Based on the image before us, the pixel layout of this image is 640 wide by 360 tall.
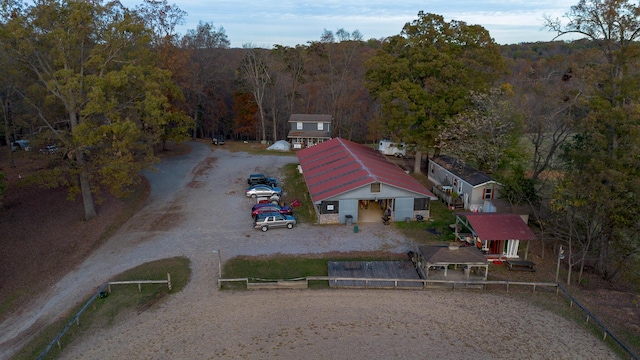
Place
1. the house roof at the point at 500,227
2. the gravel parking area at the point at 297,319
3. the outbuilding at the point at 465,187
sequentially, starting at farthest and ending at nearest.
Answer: the outbuilding at the point at 465,187
the house roof at the point at 500,227
the gravel parking area at the point at 297,319

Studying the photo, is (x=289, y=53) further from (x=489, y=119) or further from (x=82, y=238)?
(x=82, y=238)

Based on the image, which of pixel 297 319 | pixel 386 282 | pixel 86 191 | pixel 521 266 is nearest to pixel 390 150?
pixel 521 266

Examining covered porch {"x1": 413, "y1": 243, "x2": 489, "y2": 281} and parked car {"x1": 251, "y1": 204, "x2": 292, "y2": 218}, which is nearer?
covered porch {"x1": 413, "y1": 243, "x2": 489, "y2": 281}

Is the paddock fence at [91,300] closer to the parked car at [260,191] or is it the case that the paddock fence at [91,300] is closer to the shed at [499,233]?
the parked car at [260,191]

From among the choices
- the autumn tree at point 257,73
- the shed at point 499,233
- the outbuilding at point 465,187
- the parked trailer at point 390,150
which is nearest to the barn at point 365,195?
the outbuilding at point 465,187

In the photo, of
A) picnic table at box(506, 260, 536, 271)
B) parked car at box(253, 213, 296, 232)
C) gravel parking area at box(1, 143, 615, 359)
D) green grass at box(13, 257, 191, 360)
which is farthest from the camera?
parked car at box(253, 213, 296, 232)

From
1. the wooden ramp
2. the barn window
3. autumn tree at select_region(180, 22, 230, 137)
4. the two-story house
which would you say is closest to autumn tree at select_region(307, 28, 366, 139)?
the two-story house

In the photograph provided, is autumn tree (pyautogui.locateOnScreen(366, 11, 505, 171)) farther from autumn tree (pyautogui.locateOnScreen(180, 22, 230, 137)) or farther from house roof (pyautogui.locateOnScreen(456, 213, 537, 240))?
autumn tree (pyautogui.locateOnScreen(180, 22, 230, 137))
